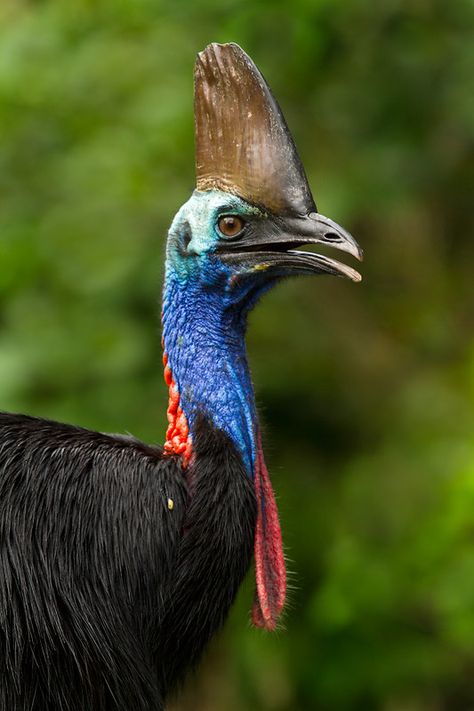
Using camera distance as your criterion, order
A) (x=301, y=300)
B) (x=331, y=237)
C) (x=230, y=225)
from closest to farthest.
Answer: (x=331, y=237)
(x=230, y=225)
(x=301, y=300)

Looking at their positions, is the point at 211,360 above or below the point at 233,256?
below

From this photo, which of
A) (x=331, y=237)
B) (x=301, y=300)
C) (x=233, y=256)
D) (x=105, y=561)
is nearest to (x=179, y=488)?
(x=105, y=561)

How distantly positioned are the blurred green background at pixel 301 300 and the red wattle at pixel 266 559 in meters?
1.22

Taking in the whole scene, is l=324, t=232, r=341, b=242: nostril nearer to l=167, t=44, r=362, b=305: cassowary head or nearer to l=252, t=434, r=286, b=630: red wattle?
l=167, t=44, r=362, b=305: cassowary head

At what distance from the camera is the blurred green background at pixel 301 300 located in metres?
4.43

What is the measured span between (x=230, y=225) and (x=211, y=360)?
270 mm

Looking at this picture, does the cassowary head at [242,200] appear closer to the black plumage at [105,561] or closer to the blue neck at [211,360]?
the blue neck at [211,360]

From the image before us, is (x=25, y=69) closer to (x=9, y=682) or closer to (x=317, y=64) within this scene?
(x=317, y=64)

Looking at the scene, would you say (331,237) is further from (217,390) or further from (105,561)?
(105,561)

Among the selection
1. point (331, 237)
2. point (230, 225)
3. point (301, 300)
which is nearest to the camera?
point (331, 237)

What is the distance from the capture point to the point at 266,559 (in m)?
3.04

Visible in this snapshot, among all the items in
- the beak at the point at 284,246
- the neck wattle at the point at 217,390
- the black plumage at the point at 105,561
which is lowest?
the black plumage at the point at 105,561

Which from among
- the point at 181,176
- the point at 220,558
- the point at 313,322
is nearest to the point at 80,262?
the point at 181,176

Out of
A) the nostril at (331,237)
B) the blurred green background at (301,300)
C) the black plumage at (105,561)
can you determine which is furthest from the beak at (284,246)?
the blurred green background at (301,300)
